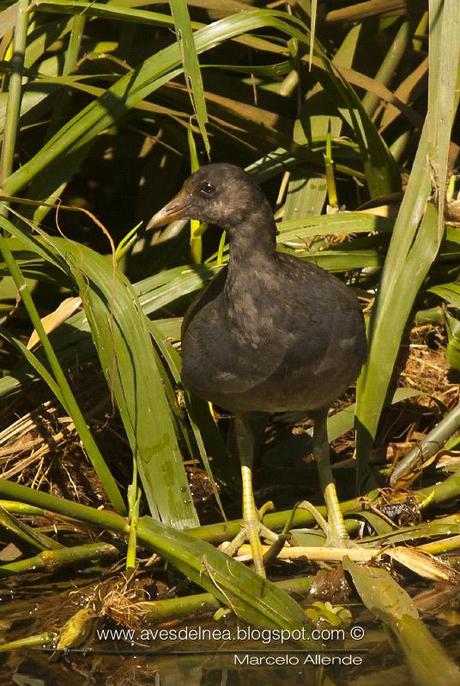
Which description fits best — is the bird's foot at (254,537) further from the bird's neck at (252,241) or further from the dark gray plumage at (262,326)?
the bird's neck at (252,241)

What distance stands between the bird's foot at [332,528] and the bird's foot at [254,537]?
13 cm

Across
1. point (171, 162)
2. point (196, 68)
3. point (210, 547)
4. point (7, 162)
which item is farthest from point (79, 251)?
point (171, 162)

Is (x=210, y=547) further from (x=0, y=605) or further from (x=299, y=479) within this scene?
(x=299, y=479)

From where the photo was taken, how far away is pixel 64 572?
3473 mm

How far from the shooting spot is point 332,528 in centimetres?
348

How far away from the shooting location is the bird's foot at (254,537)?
11.0ft

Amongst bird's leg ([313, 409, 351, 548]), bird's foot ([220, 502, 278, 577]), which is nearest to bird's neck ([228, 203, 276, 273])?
bird's leg ([313, 409, 351, 548])

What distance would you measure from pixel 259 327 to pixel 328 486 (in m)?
0.63

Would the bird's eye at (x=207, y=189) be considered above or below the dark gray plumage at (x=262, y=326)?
above

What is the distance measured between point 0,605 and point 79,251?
1060 millimetres

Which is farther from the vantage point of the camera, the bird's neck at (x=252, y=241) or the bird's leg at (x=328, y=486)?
the bird's leg at (x=328, y=486)

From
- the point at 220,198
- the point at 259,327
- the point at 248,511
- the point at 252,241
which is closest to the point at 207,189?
the point at 220,198

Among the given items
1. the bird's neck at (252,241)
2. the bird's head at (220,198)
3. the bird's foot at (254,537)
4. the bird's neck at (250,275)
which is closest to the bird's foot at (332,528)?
the bird's foot at (254,537)

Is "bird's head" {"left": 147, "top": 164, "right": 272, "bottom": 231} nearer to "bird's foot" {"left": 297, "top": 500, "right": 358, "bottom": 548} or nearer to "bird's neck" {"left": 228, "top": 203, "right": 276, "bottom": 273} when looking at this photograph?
"bird's neck" {"left": 228, "top": 203, "right": 276, "bottom": 273}
